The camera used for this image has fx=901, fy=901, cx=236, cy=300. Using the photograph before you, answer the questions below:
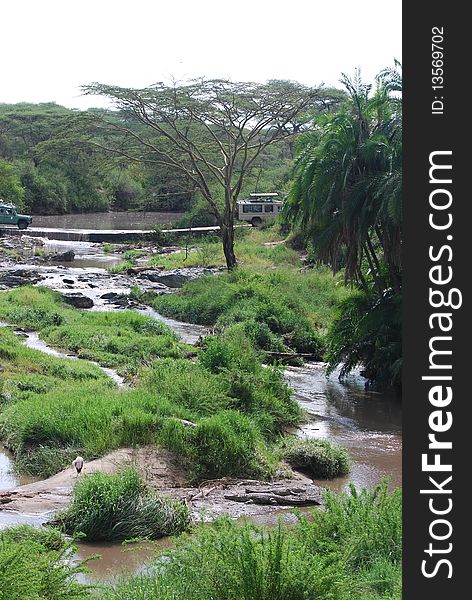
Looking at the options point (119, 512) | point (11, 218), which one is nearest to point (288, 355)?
point (119, 512)

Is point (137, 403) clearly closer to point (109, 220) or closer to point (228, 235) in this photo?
point (228, 235)

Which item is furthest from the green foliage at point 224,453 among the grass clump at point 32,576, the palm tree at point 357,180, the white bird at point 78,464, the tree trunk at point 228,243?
the tree trunk at point 228,243

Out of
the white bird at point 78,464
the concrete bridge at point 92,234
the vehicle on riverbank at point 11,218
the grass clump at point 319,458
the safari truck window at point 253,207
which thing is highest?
the safari truck window at point 253,207

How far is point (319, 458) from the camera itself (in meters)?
12.5

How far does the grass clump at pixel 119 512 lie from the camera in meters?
9.13

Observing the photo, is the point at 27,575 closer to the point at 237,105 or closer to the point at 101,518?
the point at 101,518

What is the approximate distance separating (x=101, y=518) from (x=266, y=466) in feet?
11.7

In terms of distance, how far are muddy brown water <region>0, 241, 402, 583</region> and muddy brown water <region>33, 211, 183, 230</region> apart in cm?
3620

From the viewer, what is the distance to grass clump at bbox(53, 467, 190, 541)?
913cm

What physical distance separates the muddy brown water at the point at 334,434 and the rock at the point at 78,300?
17.0 ft

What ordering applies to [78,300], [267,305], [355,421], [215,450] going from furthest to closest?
[78,300], [267,305], [355,421], [215,450]

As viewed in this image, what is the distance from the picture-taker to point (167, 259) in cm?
3872

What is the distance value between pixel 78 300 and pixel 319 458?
16833mm

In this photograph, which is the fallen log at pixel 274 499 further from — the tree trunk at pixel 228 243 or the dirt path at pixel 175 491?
the tree trunk at pixel 228 243
